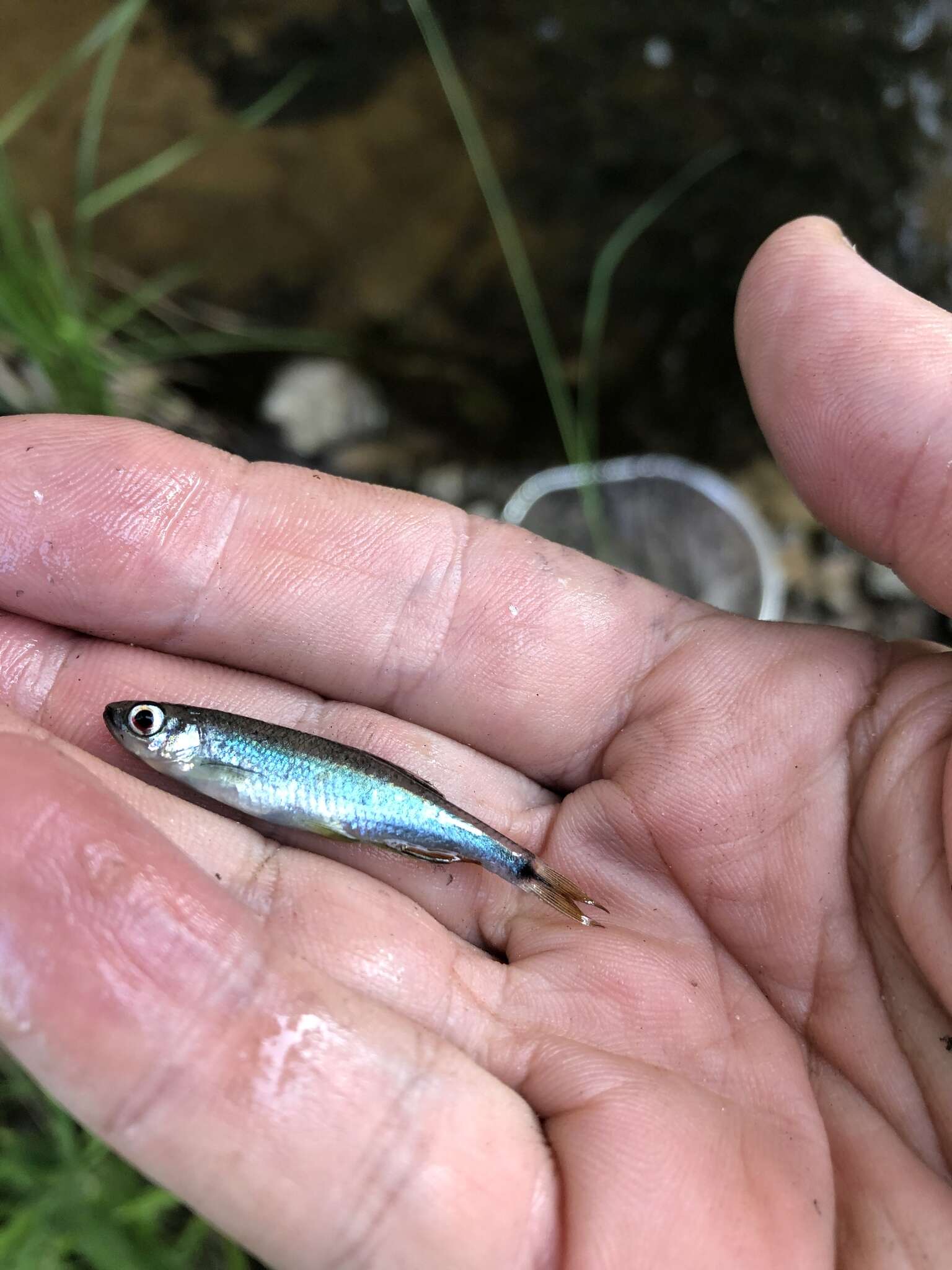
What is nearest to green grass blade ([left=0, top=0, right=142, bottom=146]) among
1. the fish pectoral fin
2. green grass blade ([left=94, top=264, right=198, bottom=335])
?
green grass blade ([left=94, top=264, right=198, bottom=335])

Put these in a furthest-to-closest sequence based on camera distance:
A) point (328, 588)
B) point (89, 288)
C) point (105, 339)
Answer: point (89, 288), point (105, 339), point (328, 588)

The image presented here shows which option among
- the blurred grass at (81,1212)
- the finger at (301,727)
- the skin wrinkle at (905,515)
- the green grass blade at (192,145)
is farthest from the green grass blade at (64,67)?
the blurred grass at (81,1212)

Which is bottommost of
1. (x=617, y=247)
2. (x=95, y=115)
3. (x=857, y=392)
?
(x=617, y=247)

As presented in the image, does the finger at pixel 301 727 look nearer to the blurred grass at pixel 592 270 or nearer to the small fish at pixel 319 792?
the small fish at pixel 319 792

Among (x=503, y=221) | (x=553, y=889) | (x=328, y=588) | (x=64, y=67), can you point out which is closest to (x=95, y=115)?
(x=64, y=67)

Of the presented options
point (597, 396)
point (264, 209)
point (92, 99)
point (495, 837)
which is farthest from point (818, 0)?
point (495, 837)

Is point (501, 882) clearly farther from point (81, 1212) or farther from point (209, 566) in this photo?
point (81, 1212)

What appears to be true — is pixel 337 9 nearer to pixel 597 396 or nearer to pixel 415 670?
pixel 597 396
